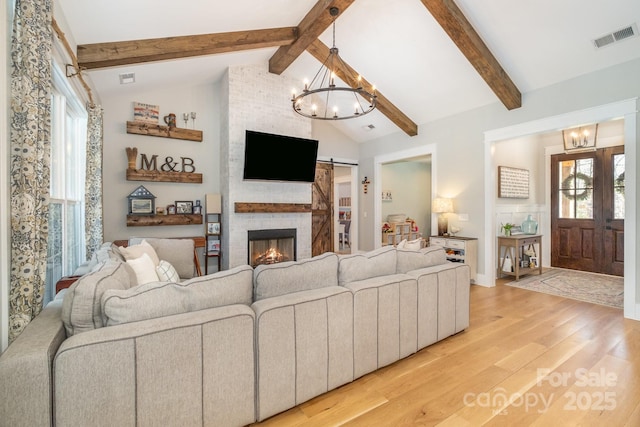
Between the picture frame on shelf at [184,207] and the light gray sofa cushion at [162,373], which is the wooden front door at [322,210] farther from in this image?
the light gray sofa cushion at [162,373]

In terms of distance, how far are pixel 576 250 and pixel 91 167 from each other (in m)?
8.06

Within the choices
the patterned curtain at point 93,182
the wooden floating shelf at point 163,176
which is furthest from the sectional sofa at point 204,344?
the wooden floating shelf at point 163,176

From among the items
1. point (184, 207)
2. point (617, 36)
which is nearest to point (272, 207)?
point (184, 207)

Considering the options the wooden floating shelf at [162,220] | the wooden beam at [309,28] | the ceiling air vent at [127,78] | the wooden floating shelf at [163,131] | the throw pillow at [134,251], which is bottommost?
the throw pillow at [134,251]

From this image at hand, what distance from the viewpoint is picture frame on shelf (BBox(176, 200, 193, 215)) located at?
507 centimetres

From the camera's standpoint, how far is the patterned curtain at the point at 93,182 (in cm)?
327

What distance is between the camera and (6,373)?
1.08 meters

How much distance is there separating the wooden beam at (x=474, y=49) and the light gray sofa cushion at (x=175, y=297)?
367cm

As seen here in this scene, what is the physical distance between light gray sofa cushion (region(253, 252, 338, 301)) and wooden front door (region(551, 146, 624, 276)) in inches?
239

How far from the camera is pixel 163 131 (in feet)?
16.2

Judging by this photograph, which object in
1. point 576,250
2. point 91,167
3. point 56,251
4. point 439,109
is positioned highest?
point 439,109

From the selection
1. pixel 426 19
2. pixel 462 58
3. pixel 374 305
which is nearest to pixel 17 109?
pixel 374 305

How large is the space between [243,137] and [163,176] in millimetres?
1445

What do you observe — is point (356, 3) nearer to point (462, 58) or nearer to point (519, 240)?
point (462, 58)
